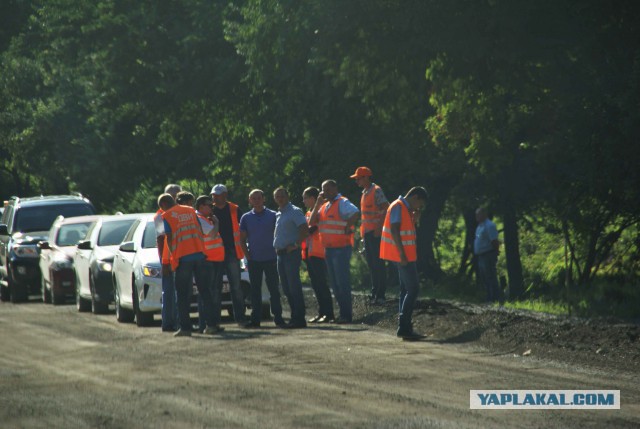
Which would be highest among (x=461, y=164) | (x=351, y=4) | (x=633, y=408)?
(x=351, y=4)

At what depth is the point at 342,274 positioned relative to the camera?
1892 centimetres

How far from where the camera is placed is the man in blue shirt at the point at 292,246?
1847cm

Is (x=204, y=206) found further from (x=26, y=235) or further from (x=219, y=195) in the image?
(x=26, y=235)

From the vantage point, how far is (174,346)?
15.9 m

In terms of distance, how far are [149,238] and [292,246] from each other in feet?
8.66

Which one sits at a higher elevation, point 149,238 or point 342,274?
point 149,238

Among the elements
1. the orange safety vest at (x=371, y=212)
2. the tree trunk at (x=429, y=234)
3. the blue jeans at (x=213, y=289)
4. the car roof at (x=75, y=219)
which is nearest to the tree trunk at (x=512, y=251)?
the tree trunk at (x=429, y=234)

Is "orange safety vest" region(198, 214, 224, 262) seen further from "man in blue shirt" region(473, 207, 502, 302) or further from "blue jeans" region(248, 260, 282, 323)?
"man in blue shirt" region(473, 207, 502, 302)

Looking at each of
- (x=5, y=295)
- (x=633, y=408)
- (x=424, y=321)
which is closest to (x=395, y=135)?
(x=5, y=295)

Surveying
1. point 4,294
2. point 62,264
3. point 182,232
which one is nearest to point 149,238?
point 182,232

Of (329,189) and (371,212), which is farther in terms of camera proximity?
(371,212)

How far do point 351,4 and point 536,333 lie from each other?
7.49m

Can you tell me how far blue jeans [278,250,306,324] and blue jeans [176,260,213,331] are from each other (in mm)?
1287

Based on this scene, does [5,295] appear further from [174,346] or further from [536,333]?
[536,333]
